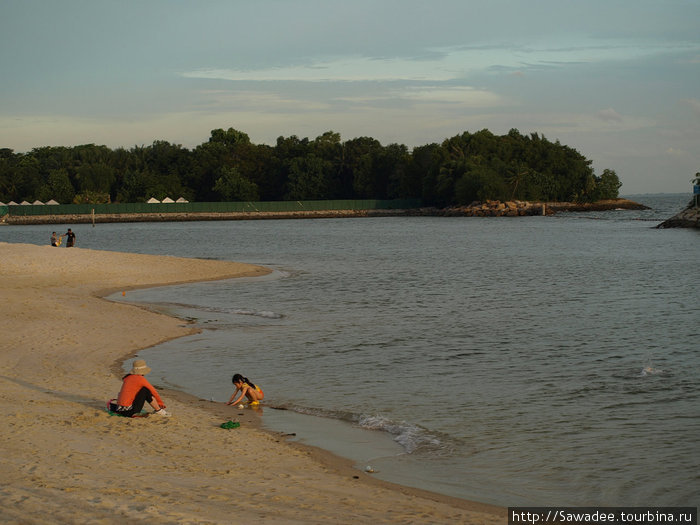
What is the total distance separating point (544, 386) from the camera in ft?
51.3

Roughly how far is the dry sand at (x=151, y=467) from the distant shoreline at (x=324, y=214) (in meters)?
138

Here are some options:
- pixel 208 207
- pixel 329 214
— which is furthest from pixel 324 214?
pixel 208 207

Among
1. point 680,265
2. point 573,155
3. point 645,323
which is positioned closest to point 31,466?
point 645,323

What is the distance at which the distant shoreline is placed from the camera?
147 metres

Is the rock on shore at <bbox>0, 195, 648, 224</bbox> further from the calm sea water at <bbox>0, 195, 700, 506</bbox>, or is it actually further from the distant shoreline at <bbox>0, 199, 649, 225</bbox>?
the calm sea water at <bbox>0, 195, 700, 506</bbox>

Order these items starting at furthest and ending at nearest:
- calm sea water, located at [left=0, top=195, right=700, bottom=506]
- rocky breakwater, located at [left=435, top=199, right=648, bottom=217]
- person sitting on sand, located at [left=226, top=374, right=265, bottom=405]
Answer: rocky breakwater, located at [left=435, top=199, right=648, bottom=217] < person sitting on sand, located at [left=226, top=374, right=265, bottom=405] < calm sea water, located at [left=0, top=195, right=700, bottom=506]

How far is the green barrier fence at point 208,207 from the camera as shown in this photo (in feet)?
490

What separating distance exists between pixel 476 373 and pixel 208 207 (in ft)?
480

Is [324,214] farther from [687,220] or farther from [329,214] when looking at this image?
[687,220]

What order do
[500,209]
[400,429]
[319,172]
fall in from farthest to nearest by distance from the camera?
[319,172] → [500,209] → [400,429]

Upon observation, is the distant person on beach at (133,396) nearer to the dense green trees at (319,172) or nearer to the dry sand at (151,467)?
the dry sand at (151,467)

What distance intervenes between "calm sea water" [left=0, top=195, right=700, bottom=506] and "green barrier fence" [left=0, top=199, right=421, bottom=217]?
12235 centimetres

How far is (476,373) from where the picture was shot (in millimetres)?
16906

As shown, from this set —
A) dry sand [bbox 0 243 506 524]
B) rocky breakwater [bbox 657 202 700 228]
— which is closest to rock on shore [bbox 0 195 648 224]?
rocky breakwater [bbox 657 202 700 228]
